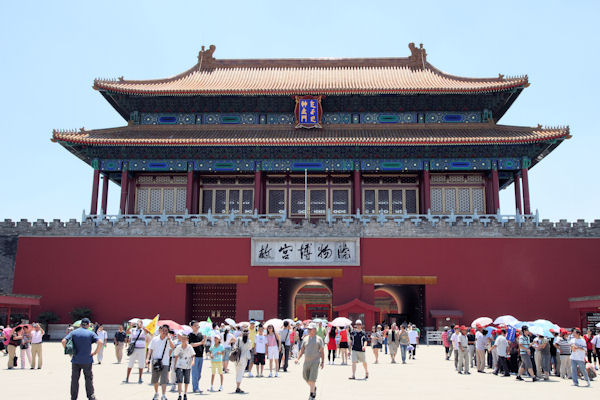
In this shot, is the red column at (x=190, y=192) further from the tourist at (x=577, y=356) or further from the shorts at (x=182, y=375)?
the tourist at (x=577, y=356)

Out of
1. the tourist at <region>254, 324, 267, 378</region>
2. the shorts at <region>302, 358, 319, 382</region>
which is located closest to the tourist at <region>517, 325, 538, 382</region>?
the shorts at <region>302, 358, 319, 382</region>

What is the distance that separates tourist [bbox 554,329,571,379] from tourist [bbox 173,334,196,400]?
321 inches

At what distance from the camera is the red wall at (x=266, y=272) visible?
2345 centimetres

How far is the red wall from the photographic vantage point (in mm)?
23453

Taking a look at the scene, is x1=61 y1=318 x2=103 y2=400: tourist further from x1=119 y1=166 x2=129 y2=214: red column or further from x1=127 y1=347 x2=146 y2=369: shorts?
x1=119 y1=166 x2=129 y2=214: red column

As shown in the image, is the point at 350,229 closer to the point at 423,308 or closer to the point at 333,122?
the point at 423,308

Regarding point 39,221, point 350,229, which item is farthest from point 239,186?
point 39,221

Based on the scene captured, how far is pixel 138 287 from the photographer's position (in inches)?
945

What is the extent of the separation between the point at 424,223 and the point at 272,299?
725cm

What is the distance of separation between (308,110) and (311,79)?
12.8 feet

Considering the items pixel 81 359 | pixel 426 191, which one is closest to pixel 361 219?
pixel 426 191

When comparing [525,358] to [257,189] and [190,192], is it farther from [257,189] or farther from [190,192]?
[190,192]

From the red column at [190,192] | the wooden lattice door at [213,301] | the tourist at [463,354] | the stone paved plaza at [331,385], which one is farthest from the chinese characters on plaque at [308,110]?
the tourist at [463,354]

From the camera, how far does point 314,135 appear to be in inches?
1105
